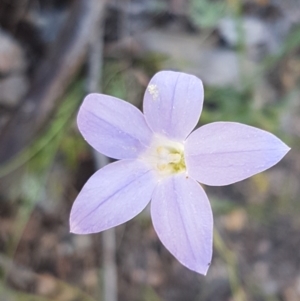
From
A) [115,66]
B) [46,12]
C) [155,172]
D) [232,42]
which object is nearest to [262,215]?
[232,42]

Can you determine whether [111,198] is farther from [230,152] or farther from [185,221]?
[230,152]

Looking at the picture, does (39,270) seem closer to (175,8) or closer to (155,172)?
(155,172)

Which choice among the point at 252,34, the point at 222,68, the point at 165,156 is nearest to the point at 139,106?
the point at 222,68

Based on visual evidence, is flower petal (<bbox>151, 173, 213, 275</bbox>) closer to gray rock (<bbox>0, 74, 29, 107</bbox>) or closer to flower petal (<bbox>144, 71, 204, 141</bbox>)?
flower petal (<bbox>144, 71, 204, 141</bbox>)

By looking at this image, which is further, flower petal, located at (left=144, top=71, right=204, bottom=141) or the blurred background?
the blurred background

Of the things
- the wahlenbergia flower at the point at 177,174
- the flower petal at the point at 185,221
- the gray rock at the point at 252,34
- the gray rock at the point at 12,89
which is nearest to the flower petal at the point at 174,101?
the wahlenbergia flower at the point at 177,174

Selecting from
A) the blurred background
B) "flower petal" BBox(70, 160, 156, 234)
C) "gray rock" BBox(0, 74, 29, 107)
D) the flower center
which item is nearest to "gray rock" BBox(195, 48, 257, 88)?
the blurred background

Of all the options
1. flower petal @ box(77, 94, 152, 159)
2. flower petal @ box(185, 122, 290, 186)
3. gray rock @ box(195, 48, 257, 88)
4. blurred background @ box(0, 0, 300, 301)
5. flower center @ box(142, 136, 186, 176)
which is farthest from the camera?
gray rock @ box(195, 48, 257, 88)
